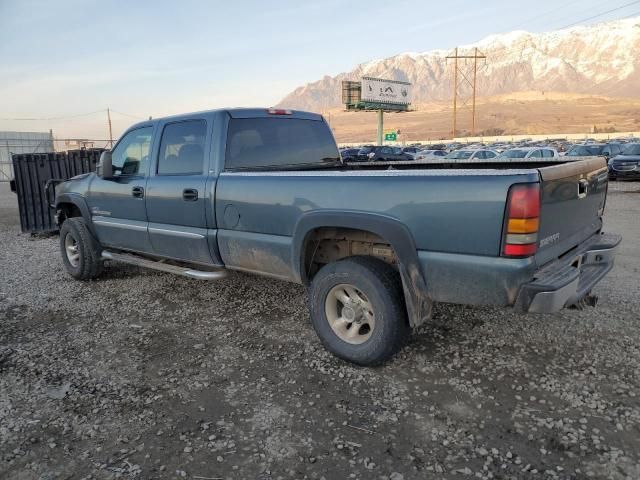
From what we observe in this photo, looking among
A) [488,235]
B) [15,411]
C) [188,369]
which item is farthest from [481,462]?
[15,411]

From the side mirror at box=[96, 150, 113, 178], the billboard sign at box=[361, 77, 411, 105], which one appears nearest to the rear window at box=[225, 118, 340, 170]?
the side mirror at box=[96, 150, 113, 178]

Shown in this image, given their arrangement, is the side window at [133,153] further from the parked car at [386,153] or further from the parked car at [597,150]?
the parked car at [386,153]

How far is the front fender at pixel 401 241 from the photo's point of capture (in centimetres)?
331

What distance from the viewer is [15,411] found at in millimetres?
3297

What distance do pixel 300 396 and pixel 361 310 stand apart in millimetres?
789

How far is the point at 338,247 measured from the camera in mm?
4215

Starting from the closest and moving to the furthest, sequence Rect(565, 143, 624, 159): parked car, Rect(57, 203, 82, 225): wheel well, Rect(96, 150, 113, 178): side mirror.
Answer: Rect(96, 150, 113, 178): side mirror, Rect(57, 203, 82, 225): wheel well, Rect(565, 143, 624, 159): parked car

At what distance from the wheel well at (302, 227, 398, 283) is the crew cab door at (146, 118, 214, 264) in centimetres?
102

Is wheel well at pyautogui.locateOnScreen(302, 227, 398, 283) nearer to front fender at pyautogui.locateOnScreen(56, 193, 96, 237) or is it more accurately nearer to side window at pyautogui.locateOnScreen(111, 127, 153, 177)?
side window at pyautogui.locateOnScreen(111, 127, 153, 177)

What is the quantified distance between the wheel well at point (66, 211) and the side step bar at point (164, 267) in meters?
1.04

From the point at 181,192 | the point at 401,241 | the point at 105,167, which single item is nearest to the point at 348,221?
the point at 401,241

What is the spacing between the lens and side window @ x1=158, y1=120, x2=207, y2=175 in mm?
4703

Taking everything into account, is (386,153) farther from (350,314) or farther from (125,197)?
(350,314)

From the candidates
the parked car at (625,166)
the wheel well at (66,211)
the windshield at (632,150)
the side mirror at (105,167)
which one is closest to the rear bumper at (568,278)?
the side mirror at (105,167)
